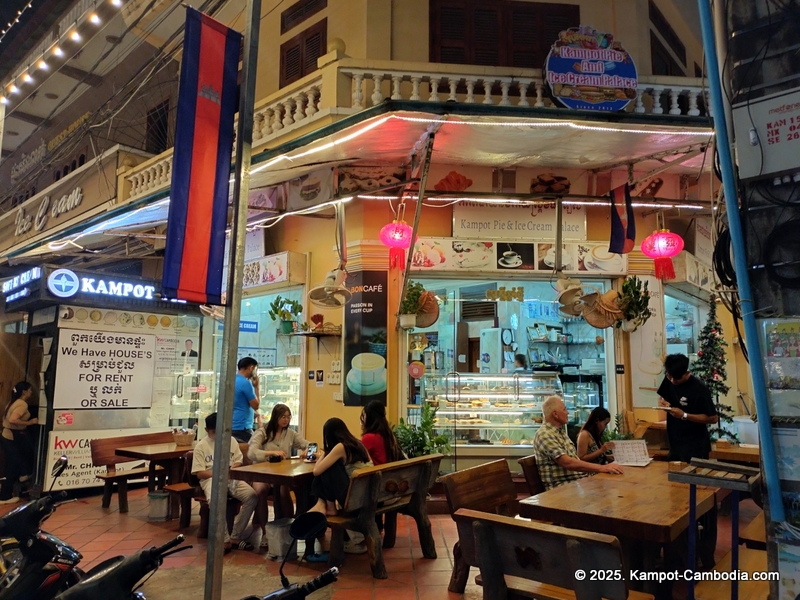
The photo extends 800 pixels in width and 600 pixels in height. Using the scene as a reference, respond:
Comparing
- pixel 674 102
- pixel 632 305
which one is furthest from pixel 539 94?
pixel 632 305

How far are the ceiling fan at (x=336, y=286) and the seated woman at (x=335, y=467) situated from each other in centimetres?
227

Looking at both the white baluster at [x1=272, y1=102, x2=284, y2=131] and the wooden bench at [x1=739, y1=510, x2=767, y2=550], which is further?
the white baluster at [x1=272, y1=102, x2=284, y2=131]

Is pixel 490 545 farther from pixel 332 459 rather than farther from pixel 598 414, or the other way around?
pixel 598 414

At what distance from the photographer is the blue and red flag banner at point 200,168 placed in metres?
2.95

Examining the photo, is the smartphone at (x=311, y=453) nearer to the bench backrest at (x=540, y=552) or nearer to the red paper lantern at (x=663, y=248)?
the bench backrest at (x=540, y=552)

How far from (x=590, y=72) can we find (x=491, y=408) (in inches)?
190

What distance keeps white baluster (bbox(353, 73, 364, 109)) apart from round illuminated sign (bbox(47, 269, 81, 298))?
4.86 meters

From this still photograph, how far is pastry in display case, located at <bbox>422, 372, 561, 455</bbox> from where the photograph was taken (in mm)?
7836

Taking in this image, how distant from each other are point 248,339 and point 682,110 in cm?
822

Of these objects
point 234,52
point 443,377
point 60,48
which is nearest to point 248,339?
point 443,377

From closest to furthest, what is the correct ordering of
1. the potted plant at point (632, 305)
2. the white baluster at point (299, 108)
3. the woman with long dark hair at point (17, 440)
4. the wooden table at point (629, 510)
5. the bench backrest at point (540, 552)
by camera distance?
the bench backrest at point (540, 552) → the wooden table at point (629, 510) → the potted plant at point (632, 305) → the white baluster at point (299, 108) → the woman with long dark hair at point (17, 440)

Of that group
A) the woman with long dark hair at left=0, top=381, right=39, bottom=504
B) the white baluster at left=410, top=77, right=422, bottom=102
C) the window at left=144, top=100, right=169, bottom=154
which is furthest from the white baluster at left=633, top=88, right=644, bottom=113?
the window at left=144, top=100, right=169, bottom=154

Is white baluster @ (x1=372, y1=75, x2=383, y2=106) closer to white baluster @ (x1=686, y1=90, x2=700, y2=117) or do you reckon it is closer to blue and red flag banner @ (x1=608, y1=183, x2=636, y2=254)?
blue and red flag banner @ (x1=608, y1=183, x2=636, y2=254)

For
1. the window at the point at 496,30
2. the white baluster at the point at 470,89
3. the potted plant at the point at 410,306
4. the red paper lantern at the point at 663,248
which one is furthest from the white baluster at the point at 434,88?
the red paper lantern at the point at 663,248
